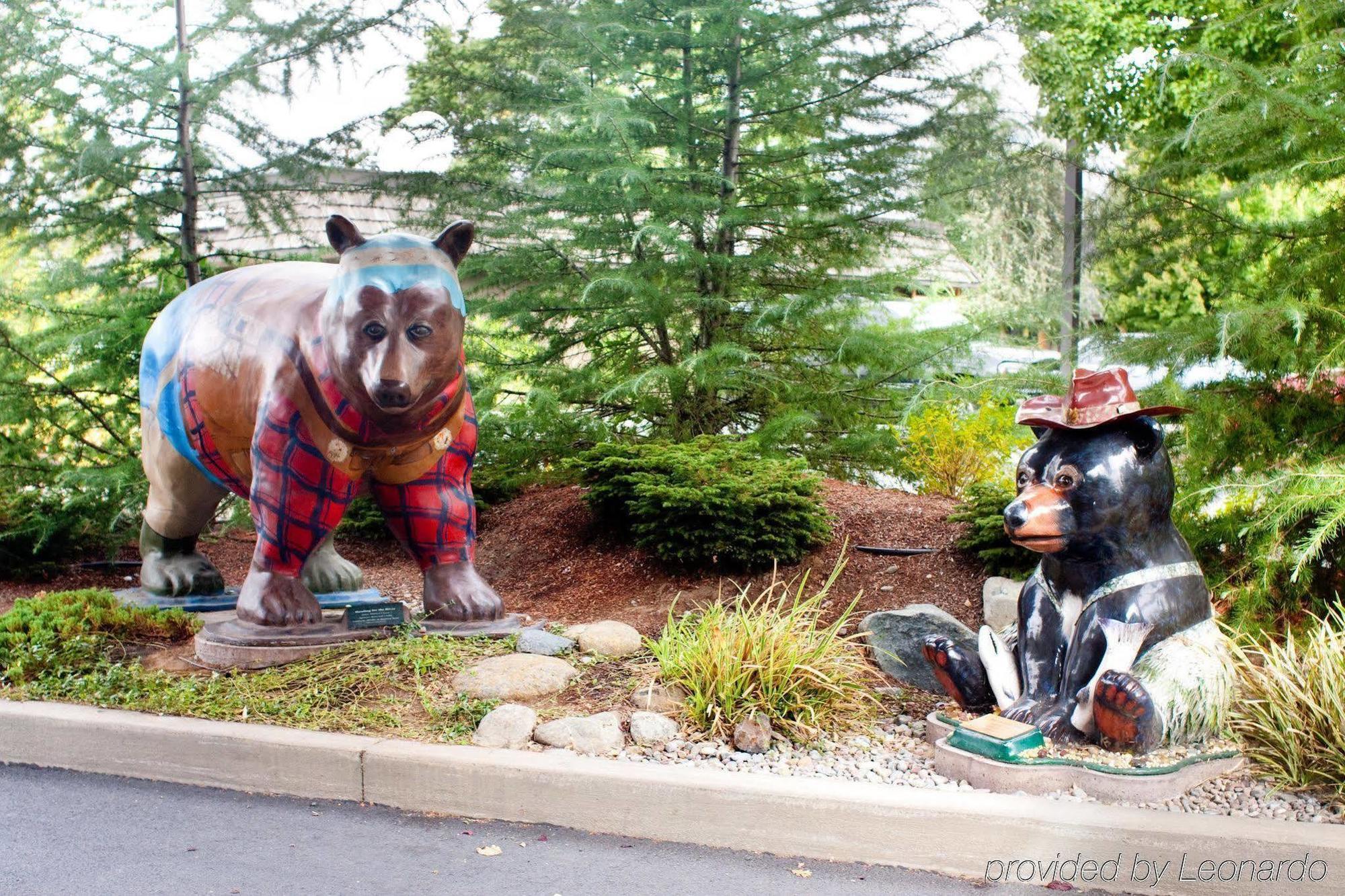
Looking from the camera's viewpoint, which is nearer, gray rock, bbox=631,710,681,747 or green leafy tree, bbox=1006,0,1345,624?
gray rock, bbox=631,710,681,747

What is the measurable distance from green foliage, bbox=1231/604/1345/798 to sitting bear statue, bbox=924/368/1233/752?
15cm

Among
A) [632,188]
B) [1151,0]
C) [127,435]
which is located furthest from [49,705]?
[1151,0]

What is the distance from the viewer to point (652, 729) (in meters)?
4.10

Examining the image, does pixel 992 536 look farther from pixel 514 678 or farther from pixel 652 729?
pixel 514 678

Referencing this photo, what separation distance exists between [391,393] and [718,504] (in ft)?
7.55

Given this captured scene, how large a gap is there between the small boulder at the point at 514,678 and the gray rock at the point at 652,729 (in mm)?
508

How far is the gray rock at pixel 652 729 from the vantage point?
4066 mm

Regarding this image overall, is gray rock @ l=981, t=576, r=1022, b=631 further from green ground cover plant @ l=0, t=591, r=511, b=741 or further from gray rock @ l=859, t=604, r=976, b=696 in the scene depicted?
green ground cover plant @ l=0, t=591, r=511, b=741

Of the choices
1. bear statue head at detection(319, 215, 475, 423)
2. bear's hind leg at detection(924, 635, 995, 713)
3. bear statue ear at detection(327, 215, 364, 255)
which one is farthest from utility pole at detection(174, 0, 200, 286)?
bear's hind leg at detection(924, 635, 995, 713)

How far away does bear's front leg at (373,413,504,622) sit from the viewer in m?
5.06

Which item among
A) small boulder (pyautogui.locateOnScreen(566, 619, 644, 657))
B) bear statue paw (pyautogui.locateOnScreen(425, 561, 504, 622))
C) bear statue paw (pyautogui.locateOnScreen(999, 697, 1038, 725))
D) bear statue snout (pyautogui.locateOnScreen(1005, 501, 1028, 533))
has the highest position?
bear statue snout (pyautogui.locateOnScreen(1005, 501, 1028, 533))

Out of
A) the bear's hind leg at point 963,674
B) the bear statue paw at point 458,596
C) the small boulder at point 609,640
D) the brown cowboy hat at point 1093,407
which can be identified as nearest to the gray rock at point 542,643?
the small boulder at point 609,640

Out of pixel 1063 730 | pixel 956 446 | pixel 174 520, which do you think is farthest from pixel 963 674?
pixel 174 520

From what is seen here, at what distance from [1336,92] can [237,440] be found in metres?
5.19
